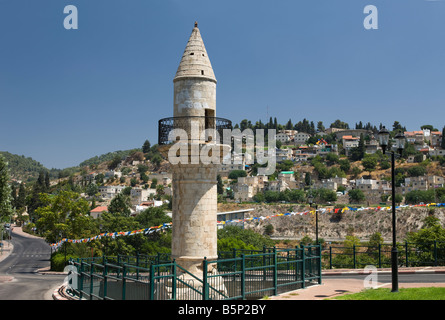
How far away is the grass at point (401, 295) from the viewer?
12.0 m

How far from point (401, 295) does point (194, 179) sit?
307 inches

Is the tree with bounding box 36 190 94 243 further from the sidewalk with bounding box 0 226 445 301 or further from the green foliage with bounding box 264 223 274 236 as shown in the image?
the green foliage with bounding box 264 223 274 236

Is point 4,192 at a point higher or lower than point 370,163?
lower

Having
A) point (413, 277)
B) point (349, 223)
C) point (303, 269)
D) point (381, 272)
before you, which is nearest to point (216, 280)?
point (303, 269)

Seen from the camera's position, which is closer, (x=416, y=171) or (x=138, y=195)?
(x=416, y=171)

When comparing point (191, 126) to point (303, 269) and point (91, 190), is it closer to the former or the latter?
point (303, 269)

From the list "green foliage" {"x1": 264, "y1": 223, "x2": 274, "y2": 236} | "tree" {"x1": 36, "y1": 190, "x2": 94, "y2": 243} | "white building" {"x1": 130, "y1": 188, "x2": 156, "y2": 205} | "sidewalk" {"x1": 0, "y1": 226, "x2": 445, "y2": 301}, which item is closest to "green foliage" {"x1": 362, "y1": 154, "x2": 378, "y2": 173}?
"green foliage" {"x1": 264, "y1": 223, "x2": 274, "y2": 236}

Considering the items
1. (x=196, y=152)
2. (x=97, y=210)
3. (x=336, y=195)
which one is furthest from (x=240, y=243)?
(x=336, y=195)

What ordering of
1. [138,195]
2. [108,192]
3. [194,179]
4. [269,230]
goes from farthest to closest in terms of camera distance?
[108,192], [138,195], [269,230], [194,179]

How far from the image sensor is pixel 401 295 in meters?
12.5

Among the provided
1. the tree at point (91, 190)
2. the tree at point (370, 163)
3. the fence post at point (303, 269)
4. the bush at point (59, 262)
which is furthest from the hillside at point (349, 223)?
the fence post at point (303, 269)

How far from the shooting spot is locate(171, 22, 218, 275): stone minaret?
15695 mm

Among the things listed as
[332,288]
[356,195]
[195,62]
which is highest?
[195,62]
